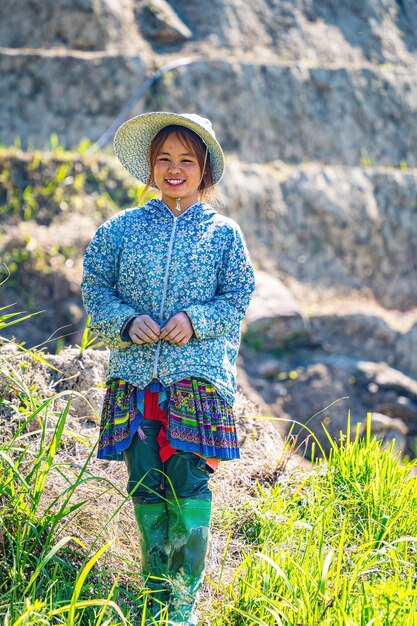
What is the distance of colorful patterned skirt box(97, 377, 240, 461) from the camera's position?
261 cm

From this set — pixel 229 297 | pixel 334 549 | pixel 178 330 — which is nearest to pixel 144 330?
pixel 178 330

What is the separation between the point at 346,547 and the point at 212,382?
2.38ft

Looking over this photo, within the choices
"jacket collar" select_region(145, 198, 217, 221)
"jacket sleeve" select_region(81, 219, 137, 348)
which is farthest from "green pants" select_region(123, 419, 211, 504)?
"jacket collar" select_region(145, 198, 217, 221)

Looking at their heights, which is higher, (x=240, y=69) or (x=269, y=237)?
(x=240, y=69)

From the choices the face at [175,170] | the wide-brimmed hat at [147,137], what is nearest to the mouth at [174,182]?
the face at [175,170]

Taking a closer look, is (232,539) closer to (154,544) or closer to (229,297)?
(154,544)

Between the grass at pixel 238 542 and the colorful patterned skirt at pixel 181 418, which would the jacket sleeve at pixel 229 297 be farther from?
the grass at pixel 238 542

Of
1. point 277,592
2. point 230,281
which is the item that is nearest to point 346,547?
point 277,592

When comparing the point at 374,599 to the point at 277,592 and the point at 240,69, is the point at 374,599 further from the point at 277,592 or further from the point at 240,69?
the point at 240,69

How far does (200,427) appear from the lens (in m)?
2.62

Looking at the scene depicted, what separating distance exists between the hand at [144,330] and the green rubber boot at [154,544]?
1.60 ft

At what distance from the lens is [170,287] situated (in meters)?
2.74

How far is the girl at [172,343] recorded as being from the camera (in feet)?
8.52

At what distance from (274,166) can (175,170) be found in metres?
9.72
